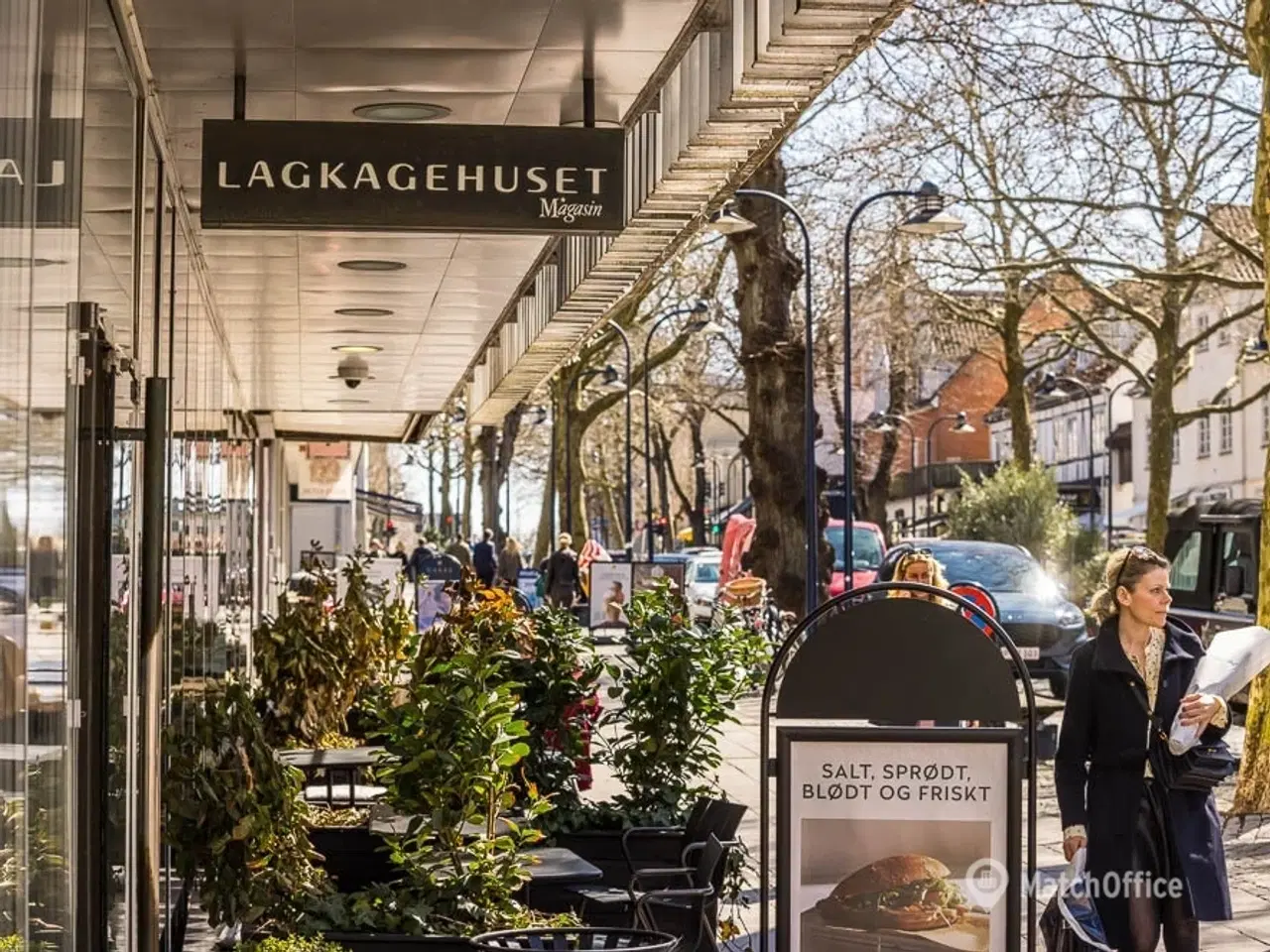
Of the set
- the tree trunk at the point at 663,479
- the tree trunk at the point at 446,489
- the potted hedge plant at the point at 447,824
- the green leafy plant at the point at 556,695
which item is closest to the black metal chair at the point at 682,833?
the green leafy plant at the point at 556,695

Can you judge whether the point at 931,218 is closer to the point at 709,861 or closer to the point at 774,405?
the point at 774,405

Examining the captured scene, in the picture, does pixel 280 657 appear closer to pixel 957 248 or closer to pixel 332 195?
pixel 332 195

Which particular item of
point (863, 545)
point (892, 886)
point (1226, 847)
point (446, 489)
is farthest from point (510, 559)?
point (446, 489)

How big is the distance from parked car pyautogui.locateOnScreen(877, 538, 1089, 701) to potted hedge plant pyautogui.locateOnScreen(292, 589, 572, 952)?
14.9 meters

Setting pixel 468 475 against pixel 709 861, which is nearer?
pixel 709 861

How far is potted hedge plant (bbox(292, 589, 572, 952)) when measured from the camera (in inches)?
309

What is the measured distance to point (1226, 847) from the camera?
13.3 metres

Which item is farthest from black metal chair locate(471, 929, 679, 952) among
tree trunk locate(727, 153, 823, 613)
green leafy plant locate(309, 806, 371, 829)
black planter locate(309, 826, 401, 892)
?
tree trunk locate(727, 153, 823, 613)

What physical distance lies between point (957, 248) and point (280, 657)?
58.0ft

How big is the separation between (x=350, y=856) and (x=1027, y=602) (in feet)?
51.0

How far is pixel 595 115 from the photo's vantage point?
8.69m

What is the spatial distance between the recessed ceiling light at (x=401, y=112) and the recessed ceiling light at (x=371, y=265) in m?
3.81

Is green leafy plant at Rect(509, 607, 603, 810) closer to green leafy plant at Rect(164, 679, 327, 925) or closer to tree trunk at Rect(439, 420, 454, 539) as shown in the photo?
green leafy plant at Rect(164, 679, 327, 925)

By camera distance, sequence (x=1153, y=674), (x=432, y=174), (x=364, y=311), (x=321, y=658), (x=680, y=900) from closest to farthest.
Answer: (x=1153, y=674) → (x=432, y=174) → (x=680, y=900) → (x=321, y=658) → (x=364, y=311)
